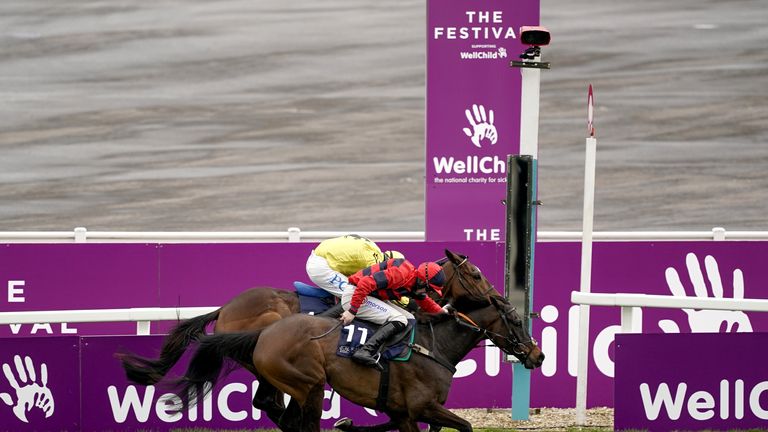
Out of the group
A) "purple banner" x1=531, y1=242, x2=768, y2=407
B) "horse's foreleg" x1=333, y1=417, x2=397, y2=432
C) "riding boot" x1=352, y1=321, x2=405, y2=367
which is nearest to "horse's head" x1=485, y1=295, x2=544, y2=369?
"riding boot" x1=352, y1=321, x2=405, y2=367

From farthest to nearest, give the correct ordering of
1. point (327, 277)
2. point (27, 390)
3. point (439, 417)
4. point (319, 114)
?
point (319, 114) < point (327, 277) < point (27, 390) < point (439, 417)

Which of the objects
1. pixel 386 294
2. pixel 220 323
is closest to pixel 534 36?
pixel 386 294

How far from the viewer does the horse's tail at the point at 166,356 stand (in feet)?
28.4

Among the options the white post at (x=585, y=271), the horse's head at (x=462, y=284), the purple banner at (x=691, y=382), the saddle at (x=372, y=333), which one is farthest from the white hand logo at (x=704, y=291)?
the saddle at (x=372, y=333)

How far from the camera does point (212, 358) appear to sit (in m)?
8.50

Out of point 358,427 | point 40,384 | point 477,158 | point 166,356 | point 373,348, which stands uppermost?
point 477,158

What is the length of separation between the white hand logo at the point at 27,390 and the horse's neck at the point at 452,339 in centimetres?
263

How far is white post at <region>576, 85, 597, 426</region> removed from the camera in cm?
1002

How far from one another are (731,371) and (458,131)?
3017 mm

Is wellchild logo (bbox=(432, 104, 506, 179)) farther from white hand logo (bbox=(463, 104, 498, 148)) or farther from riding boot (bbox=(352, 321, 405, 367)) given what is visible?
riding boot (bbox=(352, 321, 405, 367))

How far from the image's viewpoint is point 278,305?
9.15 metres

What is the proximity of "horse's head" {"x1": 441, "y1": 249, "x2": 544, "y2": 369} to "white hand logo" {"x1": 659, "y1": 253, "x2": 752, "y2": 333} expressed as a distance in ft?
8.18

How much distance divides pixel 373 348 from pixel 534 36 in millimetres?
3012

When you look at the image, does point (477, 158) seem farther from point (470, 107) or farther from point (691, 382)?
point (691, 382)
